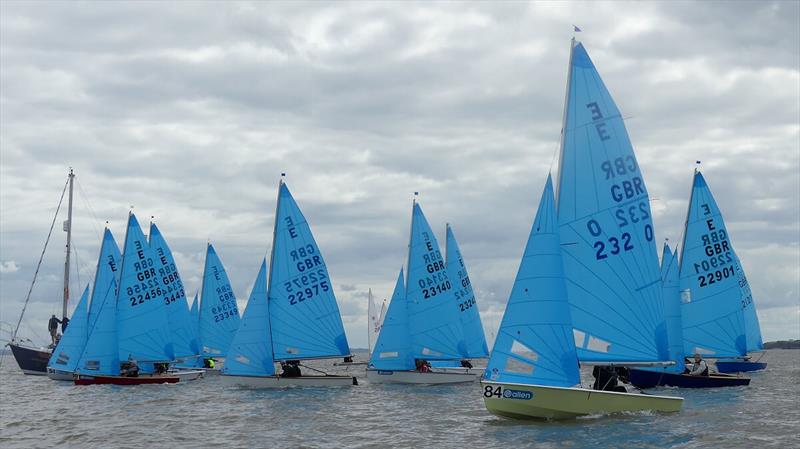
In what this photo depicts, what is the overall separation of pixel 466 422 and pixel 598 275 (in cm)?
553

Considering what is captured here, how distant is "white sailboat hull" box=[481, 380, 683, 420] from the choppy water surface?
27 cm

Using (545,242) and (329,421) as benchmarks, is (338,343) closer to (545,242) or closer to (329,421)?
(329,421)

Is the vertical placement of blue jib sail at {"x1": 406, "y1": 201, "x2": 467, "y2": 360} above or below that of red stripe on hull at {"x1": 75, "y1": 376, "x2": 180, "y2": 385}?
above

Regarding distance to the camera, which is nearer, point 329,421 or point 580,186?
point 580,186

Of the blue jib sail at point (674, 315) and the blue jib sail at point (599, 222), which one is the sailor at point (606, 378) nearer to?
the blue jib sail at point (599, 222)

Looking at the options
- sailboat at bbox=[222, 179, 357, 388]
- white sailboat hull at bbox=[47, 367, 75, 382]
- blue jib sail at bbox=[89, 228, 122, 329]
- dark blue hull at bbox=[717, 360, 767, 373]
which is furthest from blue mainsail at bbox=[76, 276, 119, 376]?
dark blue hull at bbox=[717, 360, 767, 373]

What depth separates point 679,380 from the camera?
115ft

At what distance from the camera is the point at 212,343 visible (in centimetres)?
5359

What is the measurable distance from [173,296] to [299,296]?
11050 mm

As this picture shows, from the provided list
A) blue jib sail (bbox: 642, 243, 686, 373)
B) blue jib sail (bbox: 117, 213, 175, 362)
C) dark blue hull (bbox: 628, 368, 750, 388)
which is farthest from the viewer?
blue jib sail (bbox: 117, 213, 175, 362)

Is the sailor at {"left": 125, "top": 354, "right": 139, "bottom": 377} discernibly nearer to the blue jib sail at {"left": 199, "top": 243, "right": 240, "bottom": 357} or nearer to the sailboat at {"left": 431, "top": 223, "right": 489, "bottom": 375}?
the blue jib sail at {"left": 199, "top": 243, "right": 240, "bottom": 357}

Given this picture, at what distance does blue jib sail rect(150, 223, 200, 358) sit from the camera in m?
45.2

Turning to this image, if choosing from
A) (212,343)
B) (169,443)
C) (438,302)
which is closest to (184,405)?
(169,443)

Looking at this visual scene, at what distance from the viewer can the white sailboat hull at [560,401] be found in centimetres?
2175
